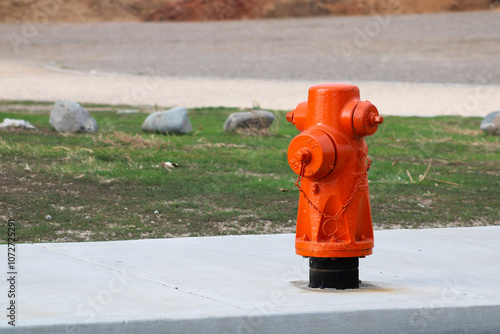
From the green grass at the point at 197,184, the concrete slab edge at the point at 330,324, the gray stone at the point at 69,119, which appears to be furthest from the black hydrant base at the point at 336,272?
the gray stone at the point at 69,119

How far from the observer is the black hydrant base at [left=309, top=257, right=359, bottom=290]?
162 inches

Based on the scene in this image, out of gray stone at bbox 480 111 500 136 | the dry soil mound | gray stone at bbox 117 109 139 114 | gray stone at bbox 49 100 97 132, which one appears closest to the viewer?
gray stone at bbox 49 100 97 132

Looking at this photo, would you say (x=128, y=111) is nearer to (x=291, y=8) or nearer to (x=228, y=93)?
(x=228, y=93)

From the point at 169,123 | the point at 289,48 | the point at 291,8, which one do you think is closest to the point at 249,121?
the point at 169,123

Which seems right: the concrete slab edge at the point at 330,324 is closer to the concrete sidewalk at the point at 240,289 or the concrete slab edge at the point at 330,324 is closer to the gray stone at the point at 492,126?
the concrete sidewalk at the point at 240,289

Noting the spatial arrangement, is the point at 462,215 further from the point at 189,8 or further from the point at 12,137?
the point at 189,8

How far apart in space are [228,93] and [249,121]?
8768 millimetres

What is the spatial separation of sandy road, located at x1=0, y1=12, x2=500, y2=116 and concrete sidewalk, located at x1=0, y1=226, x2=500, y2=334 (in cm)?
1173

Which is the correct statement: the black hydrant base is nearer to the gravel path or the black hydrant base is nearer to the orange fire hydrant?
the orange fire hydrant

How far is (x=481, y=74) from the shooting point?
24578 mm

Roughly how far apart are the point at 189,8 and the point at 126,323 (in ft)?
176

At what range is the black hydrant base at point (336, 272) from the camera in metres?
4.11

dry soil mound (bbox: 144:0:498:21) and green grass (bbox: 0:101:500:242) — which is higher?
dry soil mound (bbox: 144:0:498:21)

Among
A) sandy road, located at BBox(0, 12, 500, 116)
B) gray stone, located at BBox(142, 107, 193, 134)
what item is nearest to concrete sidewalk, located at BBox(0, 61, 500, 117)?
sandy road, located at BBox(0, 12, 500, 116)
